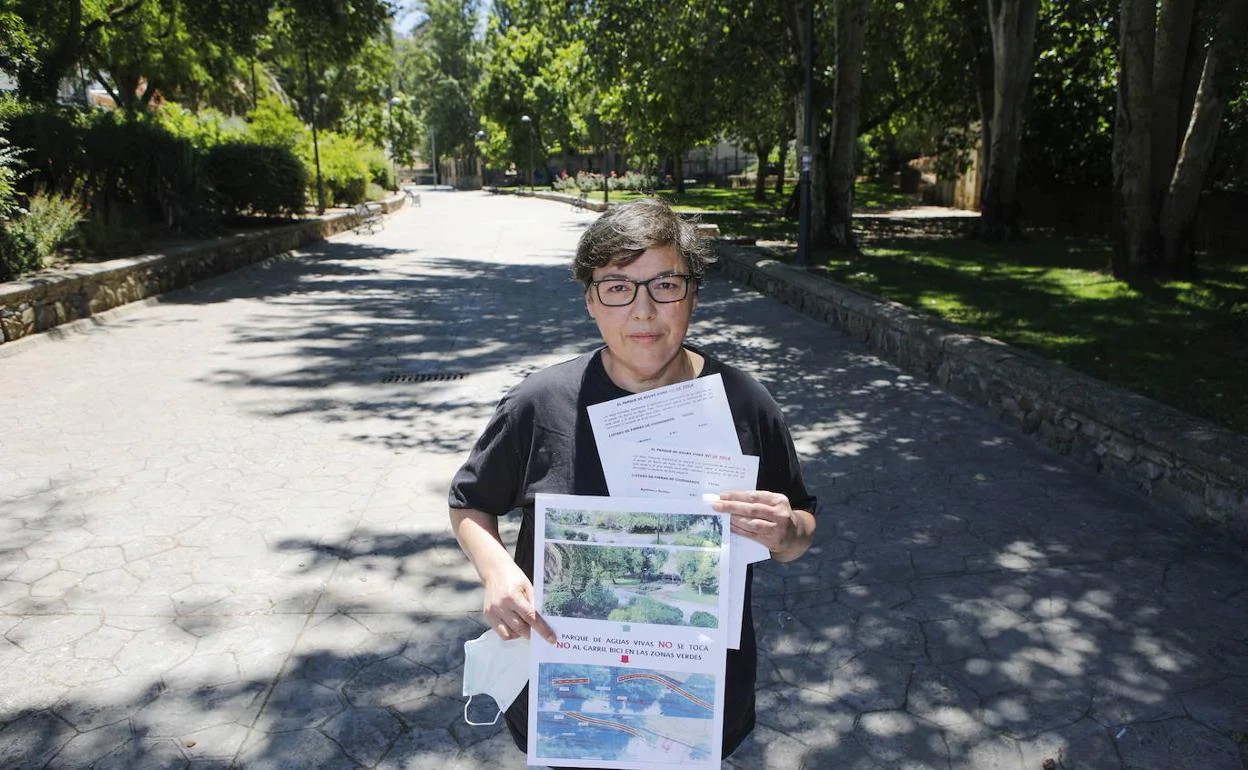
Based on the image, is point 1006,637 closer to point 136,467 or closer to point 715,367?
point 715,367

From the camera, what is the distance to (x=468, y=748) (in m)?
3.26

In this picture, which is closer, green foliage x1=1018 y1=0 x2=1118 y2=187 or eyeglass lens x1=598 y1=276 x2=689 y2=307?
eyeglass lens x1=598 y1=276 x2=689 y2=307

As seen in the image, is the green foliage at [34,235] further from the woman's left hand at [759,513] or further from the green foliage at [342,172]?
the green foliage at [342,172]

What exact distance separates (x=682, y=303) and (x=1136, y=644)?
3.29 meters

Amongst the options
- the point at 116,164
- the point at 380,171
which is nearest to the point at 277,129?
the point at 116,164

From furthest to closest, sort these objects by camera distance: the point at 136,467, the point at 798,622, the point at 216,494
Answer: the point at 136,467 → the point at 216,494 → the point at 798,622

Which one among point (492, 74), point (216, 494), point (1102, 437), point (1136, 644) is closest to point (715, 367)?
point (1136, 644)

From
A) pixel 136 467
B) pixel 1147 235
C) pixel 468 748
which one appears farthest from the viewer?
pixel 1147 235

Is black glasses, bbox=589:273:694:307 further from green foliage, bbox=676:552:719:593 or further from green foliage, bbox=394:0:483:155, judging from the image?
green foliage, bbox=394:0:483:155

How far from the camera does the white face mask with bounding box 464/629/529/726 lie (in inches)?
72.9

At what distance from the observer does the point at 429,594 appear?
445cm

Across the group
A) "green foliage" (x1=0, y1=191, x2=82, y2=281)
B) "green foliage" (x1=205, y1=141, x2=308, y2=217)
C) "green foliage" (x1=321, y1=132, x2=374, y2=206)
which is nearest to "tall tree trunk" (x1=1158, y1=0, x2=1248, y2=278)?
"green foliage" (x1=0, y1=191, x2=82, y2=281)

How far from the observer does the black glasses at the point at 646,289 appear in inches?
74.7

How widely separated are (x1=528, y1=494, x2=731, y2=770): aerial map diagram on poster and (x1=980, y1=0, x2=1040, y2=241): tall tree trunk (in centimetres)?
1856
